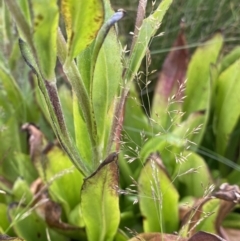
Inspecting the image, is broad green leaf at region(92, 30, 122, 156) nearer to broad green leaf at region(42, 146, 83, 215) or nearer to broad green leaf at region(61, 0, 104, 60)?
broad green leaf at region(61, 0, 104, 60)

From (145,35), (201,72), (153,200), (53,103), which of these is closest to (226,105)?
(201,72)

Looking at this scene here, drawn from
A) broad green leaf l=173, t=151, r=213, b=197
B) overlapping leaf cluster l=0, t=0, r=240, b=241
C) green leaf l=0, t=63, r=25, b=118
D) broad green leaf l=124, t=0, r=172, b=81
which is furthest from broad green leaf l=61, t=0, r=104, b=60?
green leaf l=0, t=63, r=25, b=118

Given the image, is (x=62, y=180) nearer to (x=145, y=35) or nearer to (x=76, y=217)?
(x=76, y=217)

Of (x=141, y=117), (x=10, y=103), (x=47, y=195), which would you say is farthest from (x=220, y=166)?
(x=10, y=103)

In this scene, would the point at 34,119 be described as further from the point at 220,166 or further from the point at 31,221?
the point at 220,166

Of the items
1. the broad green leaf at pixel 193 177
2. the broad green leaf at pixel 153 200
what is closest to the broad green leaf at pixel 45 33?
the broad green leaf at pixel 153 200

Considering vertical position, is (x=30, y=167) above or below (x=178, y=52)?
below

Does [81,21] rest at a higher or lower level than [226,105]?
higher
